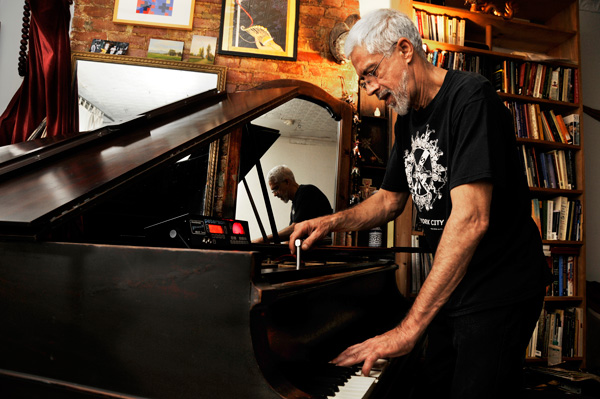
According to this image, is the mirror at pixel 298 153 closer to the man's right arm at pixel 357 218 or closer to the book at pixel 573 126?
the man's right arm at pixel 357 218

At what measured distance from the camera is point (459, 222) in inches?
37.3

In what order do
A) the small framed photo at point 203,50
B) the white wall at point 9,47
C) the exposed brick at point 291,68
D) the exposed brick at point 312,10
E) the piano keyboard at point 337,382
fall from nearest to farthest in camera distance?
the piano keyboard at point 337,382 → the white wall at point 9,47 → the small framed photo at point 203,50 → the exposed brick at point 291,68 → the exposed brick at point 312,10

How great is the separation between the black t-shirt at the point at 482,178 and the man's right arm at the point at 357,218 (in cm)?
29

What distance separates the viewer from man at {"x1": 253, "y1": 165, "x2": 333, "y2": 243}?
272 cm

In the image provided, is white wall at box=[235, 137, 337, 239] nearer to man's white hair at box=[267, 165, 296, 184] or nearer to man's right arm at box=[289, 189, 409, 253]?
man's white hair at box=[267, 165, 296, 184]

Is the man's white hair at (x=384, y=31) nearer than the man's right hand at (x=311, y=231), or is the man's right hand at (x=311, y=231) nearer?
the man's white hair at (x=384, y=31)

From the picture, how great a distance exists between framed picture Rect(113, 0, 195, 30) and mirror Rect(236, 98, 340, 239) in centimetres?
104

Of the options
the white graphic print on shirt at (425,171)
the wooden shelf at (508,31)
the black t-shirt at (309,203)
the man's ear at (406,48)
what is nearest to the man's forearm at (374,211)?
the white graphic print on shirt at (425,171)

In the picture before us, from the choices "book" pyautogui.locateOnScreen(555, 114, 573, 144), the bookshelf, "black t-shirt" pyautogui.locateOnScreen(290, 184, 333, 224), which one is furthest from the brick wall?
"book" pyautogui.locateOnScreen(555, 114, 573, 144)

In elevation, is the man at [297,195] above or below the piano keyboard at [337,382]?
above

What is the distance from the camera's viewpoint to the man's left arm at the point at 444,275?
880 millimetres

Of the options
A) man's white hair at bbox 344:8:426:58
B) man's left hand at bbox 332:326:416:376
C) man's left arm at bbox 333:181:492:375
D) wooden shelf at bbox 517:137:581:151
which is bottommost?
man's left hand at bbox 332:326:416:376

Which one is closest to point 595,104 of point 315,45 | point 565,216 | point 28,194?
point 565,216

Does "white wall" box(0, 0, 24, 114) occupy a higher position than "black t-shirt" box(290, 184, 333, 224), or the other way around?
"white wall" box(0, 0, 24, 114)
